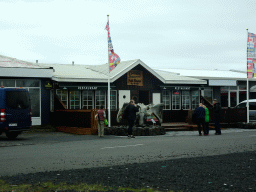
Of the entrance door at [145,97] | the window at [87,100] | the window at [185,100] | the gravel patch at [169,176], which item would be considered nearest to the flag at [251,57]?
the window at [185,100]

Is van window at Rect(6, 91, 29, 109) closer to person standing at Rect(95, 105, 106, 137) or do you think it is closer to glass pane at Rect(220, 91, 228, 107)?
person standing at Rect(95, 105, 106, 137)

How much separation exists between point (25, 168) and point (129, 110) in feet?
33.3

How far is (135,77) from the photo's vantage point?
96.4 feet

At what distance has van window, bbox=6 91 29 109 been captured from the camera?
18.5 metres

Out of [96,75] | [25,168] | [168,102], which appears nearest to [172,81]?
[168,102]

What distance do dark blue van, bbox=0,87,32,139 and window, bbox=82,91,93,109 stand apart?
355 inches

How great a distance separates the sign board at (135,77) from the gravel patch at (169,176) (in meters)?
19.4

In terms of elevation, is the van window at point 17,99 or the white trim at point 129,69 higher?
the white trim at point 129,69

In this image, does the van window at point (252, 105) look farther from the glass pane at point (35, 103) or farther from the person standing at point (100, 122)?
the glass pane at point (35, 103)

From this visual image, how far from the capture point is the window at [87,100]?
1109 inches

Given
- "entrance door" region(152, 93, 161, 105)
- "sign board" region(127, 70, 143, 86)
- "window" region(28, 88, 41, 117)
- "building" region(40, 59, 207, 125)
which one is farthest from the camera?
"entrance door" region(152, 93, 161, 105)

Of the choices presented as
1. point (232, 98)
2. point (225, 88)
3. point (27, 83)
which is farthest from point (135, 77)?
point (232, 98)

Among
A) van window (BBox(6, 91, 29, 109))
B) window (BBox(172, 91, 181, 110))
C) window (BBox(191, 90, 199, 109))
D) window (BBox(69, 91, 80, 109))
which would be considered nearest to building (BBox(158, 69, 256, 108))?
window (BBox(191, 90, 199, 109))

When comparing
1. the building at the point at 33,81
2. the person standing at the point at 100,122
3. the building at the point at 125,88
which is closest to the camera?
the person standing at the point at 100,122
